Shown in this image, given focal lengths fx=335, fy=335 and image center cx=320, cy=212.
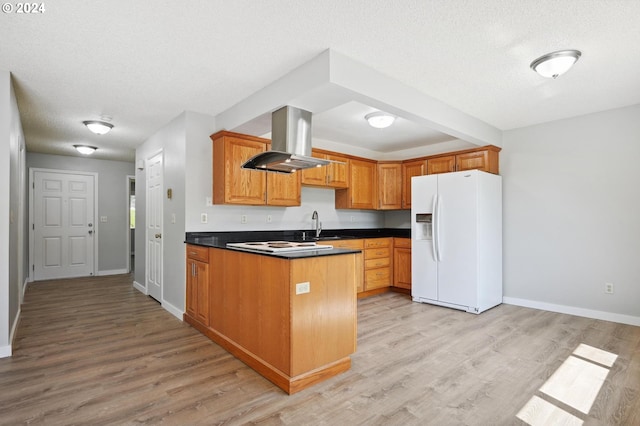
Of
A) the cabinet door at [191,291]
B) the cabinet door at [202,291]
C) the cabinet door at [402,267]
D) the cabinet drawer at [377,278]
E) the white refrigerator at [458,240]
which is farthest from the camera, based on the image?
the cabinet door at [402,267]

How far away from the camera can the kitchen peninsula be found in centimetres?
234

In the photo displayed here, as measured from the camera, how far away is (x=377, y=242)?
527 centimetres

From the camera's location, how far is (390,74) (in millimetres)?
2914

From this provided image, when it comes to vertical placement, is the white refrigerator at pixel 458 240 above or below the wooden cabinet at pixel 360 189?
below

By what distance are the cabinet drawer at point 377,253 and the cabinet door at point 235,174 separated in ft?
6.30

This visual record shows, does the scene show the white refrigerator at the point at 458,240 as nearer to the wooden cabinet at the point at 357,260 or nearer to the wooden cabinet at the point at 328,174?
the wooden cabinet at the point at 357,260

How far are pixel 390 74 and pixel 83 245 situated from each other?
269 inches

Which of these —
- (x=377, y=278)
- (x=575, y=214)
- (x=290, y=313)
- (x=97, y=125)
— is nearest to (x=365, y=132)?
(x=377, y=278)

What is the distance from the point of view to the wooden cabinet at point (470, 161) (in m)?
4.58

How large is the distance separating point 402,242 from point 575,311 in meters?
2.31

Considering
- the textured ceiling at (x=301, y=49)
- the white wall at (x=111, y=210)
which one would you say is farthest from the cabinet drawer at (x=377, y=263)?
the white wall at (x=111, y=210)

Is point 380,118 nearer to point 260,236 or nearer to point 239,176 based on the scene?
point 239,176

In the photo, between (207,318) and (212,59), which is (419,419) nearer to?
(207,318)

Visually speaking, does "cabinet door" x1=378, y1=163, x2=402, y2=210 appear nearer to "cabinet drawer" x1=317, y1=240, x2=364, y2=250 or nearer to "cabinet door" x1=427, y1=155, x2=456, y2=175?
"cabinet door" x1=427, y1=155, x2=456, y2=175
